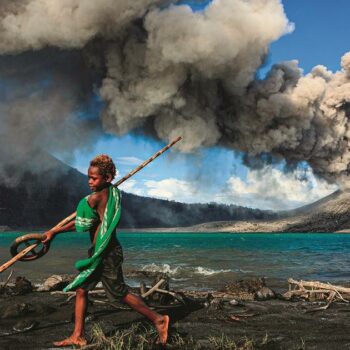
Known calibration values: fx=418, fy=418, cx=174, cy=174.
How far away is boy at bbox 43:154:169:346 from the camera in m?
4.41

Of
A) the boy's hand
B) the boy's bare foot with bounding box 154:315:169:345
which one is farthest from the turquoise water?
the boy's hand

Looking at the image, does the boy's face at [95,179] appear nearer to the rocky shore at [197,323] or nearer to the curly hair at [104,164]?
the curly hair at [104,164]

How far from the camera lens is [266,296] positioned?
838cm

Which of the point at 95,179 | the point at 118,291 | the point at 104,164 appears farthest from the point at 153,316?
the point at 104,164

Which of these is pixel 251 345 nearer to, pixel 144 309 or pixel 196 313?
pixel 144 309

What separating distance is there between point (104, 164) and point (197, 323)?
8.84 feet

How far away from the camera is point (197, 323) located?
576 centimetres

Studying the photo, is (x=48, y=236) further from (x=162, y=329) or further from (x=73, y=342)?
(x=162, y=329)

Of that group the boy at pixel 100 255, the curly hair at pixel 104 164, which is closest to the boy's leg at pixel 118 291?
the boy at pixel 100 255

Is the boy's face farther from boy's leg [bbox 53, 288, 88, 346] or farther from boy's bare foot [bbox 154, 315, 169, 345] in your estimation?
boy's bare foot [bbox 154, 315, 169, 345]

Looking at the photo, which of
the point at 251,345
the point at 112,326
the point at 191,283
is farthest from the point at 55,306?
the point at 191,283

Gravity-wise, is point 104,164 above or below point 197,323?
above

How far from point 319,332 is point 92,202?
11.1 ft

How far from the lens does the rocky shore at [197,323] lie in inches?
181
